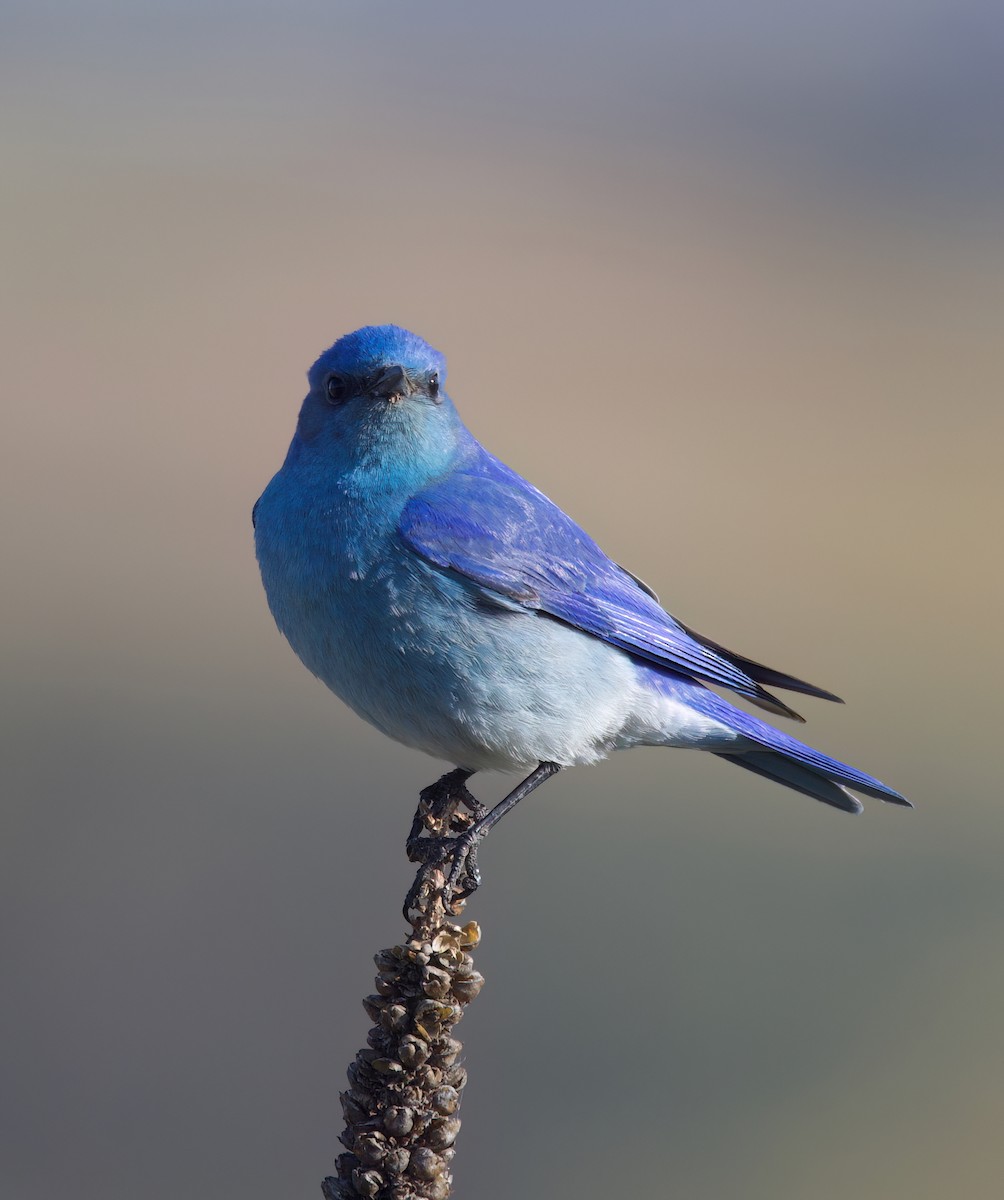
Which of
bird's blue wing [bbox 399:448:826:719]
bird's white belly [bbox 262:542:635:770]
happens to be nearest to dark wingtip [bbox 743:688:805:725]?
bird's blue wing [bbox 399:448:826:719]

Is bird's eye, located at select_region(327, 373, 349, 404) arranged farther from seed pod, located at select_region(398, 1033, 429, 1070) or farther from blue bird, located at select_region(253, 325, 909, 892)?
seed pod, located at select_region(398, 1033, 429, 1070)

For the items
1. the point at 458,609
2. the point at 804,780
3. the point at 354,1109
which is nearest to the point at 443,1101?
the point at 354,1109

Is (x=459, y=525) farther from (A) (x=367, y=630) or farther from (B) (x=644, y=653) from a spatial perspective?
(B) (x=644, y=653)

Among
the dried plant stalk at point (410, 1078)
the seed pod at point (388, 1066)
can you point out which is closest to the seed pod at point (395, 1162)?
the dried plant stalk at point (410, 1078)

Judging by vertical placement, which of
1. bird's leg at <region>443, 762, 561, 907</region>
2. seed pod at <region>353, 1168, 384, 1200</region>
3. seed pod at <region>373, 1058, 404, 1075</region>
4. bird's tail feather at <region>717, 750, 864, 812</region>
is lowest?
seed pod at <region>353, 1168, 384, 1200</region>

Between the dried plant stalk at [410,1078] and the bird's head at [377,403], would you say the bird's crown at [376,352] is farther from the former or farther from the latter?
the dried plant stalk at [410,1078]

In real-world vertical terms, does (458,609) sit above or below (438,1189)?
above

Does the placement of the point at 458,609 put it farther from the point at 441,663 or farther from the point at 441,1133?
the point at 441,1133

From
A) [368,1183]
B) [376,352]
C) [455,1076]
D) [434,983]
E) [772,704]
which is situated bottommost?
[368,1183]
